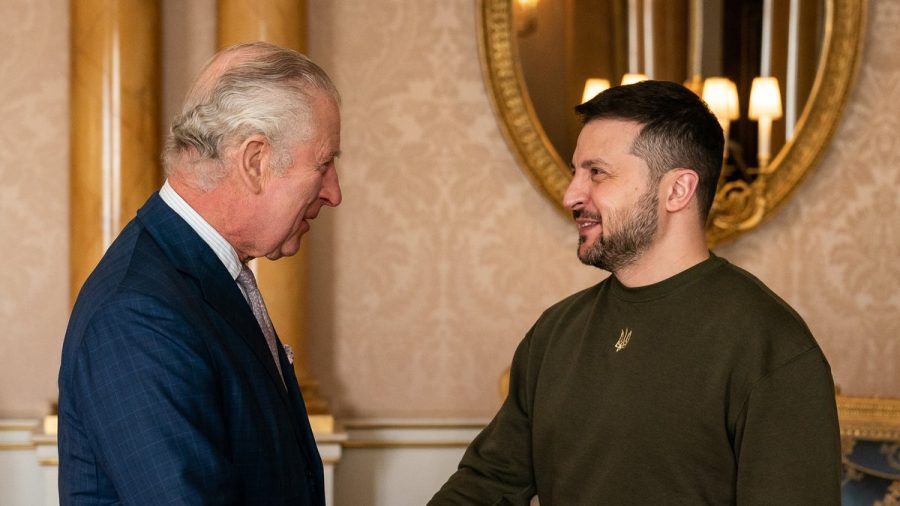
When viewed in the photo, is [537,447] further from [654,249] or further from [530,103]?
[530,103]

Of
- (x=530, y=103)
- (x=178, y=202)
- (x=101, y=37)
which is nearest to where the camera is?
(x=178, y=202)

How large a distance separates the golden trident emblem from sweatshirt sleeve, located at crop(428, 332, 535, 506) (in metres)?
0.25

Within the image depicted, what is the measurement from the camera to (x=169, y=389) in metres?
1.38

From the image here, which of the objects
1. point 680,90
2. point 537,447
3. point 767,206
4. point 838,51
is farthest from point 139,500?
point 838,51

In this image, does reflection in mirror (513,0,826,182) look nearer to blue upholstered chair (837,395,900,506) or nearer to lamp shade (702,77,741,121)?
lamp shade (702,77,741,121)

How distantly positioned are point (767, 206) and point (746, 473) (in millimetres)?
2079

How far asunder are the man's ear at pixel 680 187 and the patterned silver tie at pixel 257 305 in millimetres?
791

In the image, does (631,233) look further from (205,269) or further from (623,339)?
(205,269)

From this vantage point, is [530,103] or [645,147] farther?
[530,103]

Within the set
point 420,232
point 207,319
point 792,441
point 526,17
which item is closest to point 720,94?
point 526,17

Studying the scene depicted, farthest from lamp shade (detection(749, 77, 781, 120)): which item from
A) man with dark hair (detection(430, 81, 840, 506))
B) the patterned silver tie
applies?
the patterned silver tie

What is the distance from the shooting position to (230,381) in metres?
1.48

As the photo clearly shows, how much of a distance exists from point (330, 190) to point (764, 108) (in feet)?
7.86

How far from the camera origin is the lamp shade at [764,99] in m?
3.73
